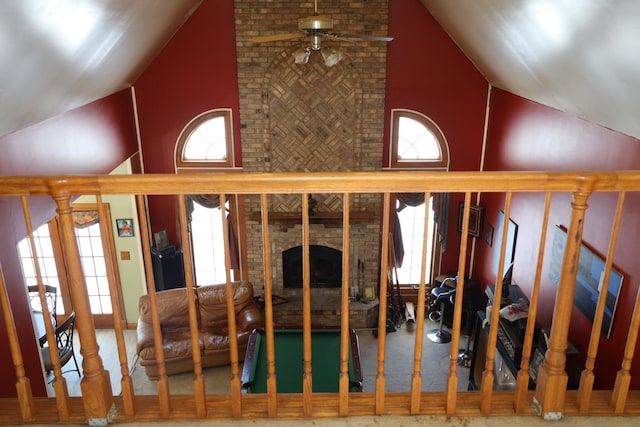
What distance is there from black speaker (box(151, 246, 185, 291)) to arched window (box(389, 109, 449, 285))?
3472mm

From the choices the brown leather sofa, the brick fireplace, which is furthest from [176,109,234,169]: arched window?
the brown leather sofa

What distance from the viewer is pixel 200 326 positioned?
7.29 metres

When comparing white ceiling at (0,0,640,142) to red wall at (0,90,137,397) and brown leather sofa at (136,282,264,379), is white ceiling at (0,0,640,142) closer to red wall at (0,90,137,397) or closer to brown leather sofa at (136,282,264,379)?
red wall at (0,90,137,397)

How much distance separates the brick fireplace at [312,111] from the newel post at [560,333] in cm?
580

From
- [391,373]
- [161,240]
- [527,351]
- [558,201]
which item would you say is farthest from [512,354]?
[161,240]

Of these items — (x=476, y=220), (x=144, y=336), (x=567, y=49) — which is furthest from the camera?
(x=476, y=220)

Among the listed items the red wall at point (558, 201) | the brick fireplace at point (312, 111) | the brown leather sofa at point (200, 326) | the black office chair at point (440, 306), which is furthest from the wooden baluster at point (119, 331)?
the black office chair at point (440, 306)

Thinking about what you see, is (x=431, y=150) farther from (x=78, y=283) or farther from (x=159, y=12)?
(x=78, y=283)

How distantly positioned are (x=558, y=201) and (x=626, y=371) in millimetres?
3630

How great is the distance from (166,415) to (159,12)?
190 inches

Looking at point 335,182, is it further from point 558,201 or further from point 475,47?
point 475,47

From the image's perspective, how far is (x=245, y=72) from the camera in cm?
741

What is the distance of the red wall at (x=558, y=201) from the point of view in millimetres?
4258

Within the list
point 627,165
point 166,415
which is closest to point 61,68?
point 166,415
